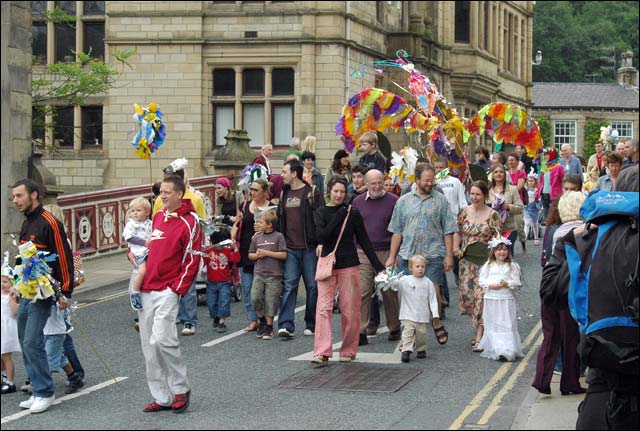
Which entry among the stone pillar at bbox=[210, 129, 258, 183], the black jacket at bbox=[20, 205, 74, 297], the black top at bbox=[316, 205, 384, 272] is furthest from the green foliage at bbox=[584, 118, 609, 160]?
the black jacket at bbox=[20, 205, 74, 297]

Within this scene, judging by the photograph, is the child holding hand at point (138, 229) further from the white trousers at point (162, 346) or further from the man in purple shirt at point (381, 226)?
the white trousers at point (162, 346)

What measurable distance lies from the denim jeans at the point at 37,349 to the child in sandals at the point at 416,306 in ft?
12.9

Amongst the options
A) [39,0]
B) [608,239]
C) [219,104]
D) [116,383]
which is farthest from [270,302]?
[39,0]

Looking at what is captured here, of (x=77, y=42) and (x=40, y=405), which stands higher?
(x=77, y=42)

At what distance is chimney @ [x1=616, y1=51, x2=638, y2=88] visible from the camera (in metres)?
78.1

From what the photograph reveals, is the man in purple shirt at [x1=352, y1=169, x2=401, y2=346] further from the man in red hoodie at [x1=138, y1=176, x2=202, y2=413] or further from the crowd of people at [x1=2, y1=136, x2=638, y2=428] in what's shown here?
the man in red hoodie at [x1=138, y1=176, x2=202, y2=413]

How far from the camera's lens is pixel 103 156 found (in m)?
33.7

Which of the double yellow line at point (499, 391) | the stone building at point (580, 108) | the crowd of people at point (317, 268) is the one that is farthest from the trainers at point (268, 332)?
the stone building at point (580, 108)

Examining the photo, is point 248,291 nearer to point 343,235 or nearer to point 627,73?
point 343,235

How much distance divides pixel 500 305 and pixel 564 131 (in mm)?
62615

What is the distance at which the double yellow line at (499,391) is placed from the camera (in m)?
9.40

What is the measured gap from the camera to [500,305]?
12.4 meters

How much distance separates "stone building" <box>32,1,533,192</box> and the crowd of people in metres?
16.6

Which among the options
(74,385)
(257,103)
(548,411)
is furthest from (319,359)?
(257,103)
